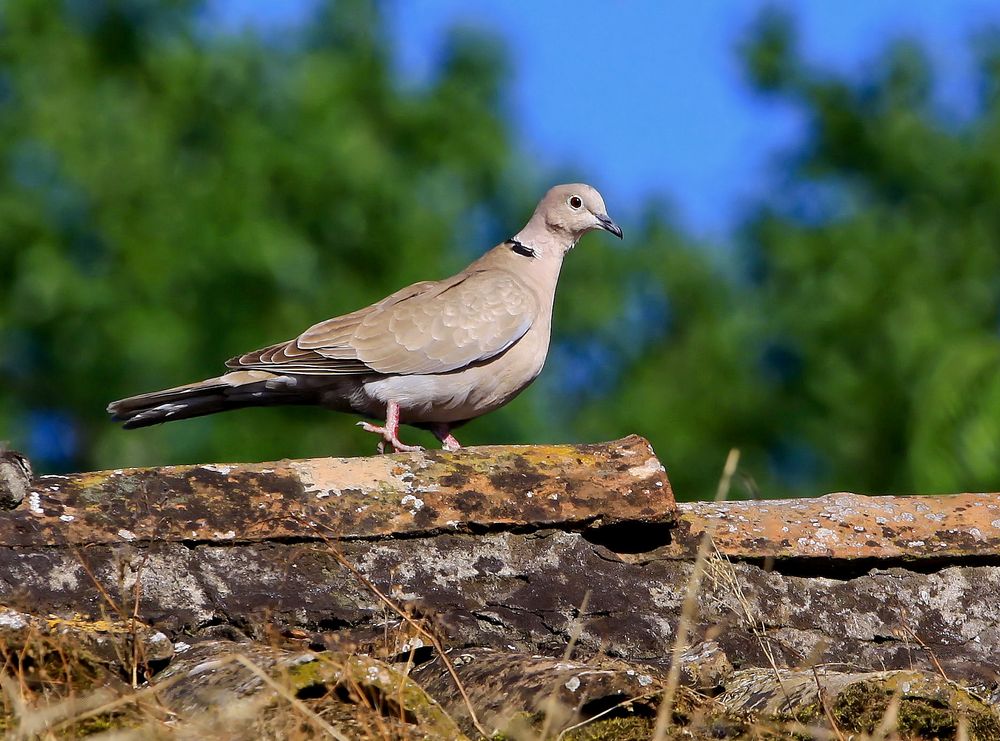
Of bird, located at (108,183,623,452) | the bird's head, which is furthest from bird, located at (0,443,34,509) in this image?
the bird's head

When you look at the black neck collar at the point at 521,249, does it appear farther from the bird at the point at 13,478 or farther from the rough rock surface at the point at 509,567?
the bird at the point at 13,478

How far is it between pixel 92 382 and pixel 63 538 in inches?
539

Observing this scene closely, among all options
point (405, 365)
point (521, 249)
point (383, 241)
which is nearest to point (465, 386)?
point (405, 365)


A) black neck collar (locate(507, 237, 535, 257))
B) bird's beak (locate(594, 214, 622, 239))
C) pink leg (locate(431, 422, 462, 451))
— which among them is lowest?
pink leg (locate(431, 422, 462, 451))

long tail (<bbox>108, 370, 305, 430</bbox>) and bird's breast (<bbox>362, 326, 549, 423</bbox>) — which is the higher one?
bird's breast (<bbox>362, 326, 549, 423</bbox>)

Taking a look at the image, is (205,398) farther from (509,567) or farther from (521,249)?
(509,567)

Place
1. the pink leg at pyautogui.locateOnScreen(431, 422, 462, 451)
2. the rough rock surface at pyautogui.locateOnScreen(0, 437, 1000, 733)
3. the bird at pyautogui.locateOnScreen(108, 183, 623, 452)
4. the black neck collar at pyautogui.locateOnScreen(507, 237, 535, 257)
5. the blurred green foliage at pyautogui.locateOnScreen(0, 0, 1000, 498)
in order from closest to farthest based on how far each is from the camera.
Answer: the rough rock surface at pyautogui.locateOnScreen(0, 437, 1000, 733)
the bird at pyautogui.locateOnScreen(108, 183, 623, 452)
the pink leg at pyautogui.locateOnScreen(431, 422, 462, 451)
the black neck collar at pyautogui.locateOnScreen(507, 237, 535, 257)
the blurred green foliage at pyautogui.locateOnScreen(0, 0, 1000, 498)

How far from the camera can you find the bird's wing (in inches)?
213

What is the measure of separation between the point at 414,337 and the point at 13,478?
7.65 ft

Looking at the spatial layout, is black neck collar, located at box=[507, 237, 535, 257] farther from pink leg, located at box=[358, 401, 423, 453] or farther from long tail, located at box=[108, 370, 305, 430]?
long tail, located at box=[108, 370, 305, 430]

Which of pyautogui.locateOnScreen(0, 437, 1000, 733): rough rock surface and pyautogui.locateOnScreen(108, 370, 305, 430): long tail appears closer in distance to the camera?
pyautogui.locateOnScreen(0, 437, 1000, 733): rough rock surface

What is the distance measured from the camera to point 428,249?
17.0m

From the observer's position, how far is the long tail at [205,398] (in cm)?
516

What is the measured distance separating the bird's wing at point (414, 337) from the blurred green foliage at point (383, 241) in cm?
833
